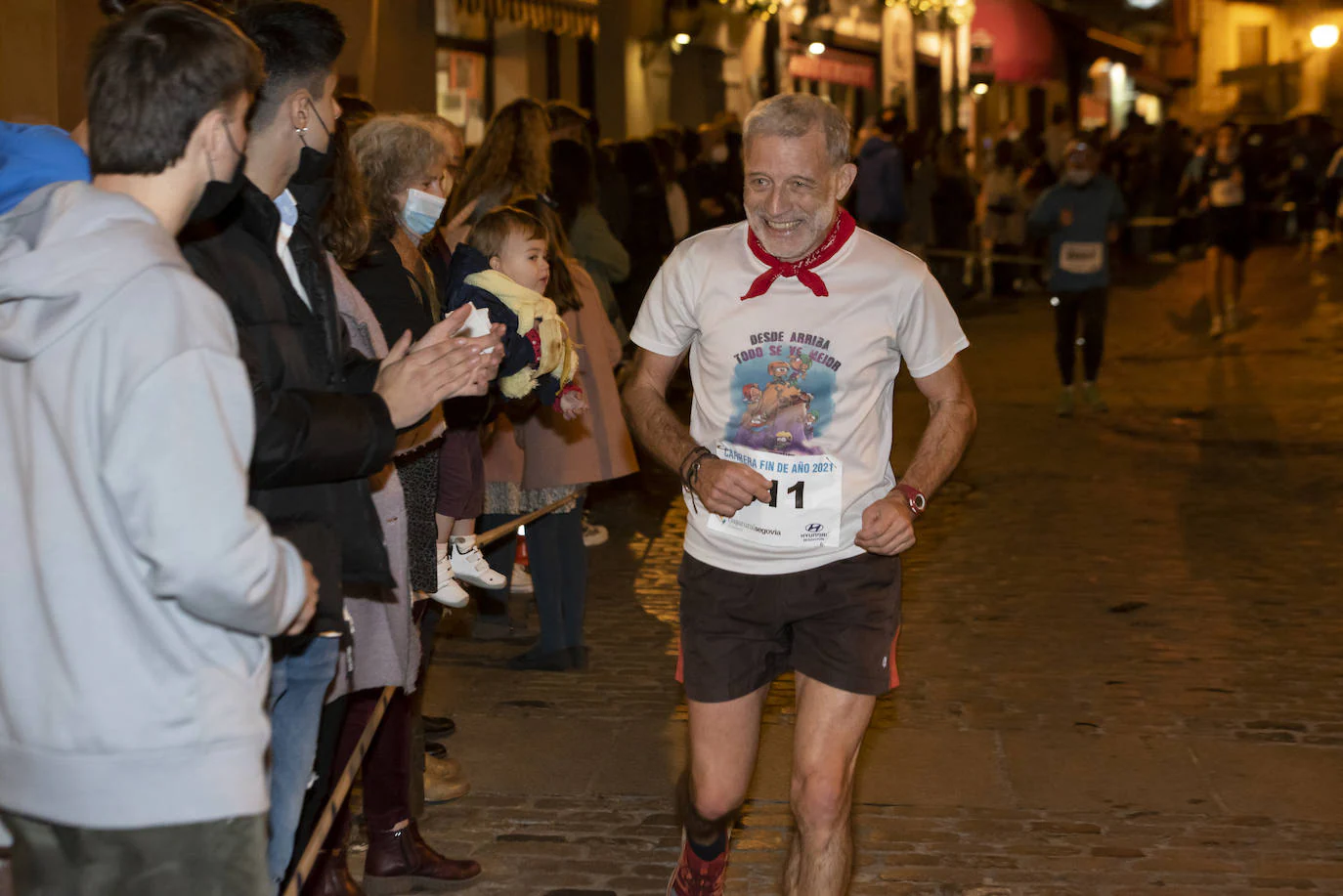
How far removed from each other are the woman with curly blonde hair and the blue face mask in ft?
5.80

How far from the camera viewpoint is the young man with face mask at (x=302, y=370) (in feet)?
9.97

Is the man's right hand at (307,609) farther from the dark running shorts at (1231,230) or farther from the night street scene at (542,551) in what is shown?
the dark running shorts at (1231,230)

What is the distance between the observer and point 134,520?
2.52 metres

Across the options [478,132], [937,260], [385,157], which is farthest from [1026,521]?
[937,260]

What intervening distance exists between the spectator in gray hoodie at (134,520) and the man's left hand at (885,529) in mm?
1537

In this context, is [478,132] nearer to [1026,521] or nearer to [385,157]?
[1026,521]

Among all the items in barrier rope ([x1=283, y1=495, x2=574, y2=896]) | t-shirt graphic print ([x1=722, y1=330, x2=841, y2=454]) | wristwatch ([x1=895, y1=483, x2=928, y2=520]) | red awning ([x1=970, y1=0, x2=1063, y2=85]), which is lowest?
barrier rope ([x1=283, y1=495, x2=574, y2=896])

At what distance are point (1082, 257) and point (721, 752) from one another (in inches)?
386

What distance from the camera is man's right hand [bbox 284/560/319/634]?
280 cm

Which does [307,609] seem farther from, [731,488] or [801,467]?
[801,467]

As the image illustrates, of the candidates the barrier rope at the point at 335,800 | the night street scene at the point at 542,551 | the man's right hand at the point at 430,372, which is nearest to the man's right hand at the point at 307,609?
the night street scene at the point at 542,551

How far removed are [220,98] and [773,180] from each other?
5.12 ft

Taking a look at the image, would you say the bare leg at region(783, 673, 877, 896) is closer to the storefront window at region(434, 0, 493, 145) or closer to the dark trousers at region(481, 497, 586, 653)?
the dark trousers at region(481, 497, 586, 653)

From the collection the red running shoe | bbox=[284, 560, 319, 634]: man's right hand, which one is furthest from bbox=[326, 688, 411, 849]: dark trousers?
bbox=[284, 560, 319, 634]: man's right hand
